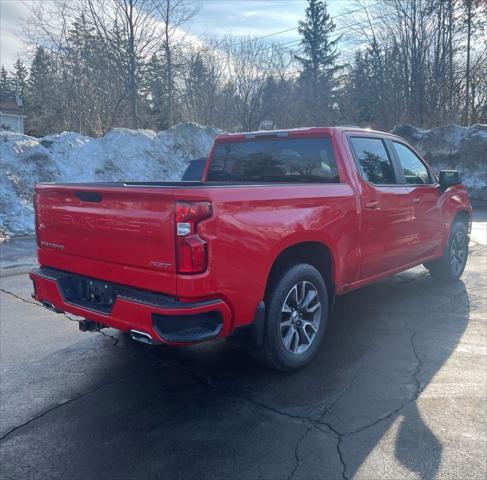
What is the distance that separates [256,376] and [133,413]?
104 centimetres

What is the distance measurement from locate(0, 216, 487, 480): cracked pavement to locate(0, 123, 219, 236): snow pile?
8.27 m

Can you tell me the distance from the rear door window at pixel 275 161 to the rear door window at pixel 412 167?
4.20ft

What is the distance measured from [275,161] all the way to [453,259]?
336cm

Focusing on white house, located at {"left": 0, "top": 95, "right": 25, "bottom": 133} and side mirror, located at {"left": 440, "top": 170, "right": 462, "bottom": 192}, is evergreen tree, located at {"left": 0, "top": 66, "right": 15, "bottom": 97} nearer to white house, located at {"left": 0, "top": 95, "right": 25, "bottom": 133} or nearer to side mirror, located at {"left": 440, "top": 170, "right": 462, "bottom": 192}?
white house, located at {"left": 0, "top": 95, "right": 25, "bottom": 133}

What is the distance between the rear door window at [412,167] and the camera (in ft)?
17.8

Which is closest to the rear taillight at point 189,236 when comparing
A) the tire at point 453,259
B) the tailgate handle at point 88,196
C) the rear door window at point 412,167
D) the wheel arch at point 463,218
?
the tailgate handle at point 88,196

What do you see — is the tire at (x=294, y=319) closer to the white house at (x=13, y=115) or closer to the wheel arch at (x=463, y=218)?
the wheel arch at (x=463, y=218)

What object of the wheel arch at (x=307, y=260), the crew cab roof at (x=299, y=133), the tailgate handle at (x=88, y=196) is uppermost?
the crew cab roof at (x=299, y=133)

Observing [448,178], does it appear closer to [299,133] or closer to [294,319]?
[299,133]

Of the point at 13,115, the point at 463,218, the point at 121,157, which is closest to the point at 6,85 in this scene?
the point at 13,115

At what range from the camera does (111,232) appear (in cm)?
331

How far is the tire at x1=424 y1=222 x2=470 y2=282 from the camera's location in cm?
650

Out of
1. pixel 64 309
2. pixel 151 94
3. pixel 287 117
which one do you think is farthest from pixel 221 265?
pixel 151 94

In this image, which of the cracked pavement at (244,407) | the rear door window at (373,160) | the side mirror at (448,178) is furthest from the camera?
the side mirror at (448,178)
